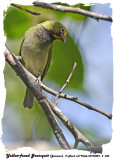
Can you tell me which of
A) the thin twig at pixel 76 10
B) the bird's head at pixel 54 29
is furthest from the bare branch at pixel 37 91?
the bird's head at pixel 54 29

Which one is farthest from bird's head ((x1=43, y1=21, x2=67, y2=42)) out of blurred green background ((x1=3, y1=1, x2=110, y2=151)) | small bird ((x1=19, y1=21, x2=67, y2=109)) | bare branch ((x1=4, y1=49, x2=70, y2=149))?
bare branch ((x1=4, y1=49, x2=70, y2=149))

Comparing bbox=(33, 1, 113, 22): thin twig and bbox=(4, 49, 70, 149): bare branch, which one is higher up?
bbox=(33, 1, 113, 22): thin twig

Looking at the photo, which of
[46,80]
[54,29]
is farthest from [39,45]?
[46,80]

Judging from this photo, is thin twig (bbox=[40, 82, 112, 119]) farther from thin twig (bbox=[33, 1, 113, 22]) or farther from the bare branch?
thin twig (bbox=[33, 1, 113, 22])


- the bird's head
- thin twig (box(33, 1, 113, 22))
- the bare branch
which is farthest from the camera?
the bird's head

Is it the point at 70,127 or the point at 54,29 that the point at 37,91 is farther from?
the point at 54,29

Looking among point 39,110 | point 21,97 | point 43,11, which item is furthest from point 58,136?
point 43,11

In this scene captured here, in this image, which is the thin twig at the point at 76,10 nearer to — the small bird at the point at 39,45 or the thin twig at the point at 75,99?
the thin twig at the point at 75,99

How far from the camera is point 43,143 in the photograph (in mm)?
Result: 1879

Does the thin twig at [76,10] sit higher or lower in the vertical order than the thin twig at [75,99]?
higher

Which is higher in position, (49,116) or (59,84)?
(59,84)

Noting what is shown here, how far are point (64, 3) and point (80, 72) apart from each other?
584 millimetres

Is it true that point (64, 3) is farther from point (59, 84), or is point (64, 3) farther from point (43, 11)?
point (59, 84)

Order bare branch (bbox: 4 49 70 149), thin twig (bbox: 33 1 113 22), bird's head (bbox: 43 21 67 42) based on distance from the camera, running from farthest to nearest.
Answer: bird's head (bbox: 43 21 67 42)
bare branch (bbox: 4 49 70 149)
thin twig (bbox: 33 1 113 22)
